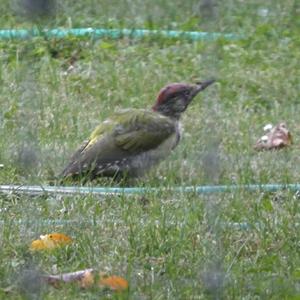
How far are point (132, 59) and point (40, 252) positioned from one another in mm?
4240

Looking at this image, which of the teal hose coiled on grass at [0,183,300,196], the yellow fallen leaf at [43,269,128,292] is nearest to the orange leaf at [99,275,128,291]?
the yellow fallen leaf at [43,269,128,292]

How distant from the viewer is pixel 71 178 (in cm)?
625

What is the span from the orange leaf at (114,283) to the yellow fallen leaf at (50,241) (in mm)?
460

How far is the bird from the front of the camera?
632 centimetres

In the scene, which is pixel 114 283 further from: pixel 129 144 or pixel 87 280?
pixel 129 144

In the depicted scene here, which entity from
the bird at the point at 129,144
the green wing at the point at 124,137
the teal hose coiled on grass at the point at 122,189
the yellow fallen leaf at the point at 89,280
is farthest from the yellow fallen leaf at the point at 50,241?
the green wing at the point at 124,137

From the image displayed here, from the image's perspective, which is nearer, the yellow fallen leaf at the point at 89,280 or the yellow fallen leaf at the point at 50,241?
the yellow fallen leaf at the point at 89,280

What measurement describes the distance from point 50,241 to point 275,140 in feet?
7.79

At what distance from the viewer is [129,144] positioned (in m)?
6.55

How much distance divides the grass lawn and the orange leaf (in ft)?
0.15

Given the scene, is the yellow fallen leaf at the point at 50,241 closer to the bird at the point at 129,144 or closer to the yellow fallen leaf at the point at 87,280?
the yellow fallen leaf at the point at 87,280

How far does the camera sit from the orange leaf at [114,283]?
455 cm

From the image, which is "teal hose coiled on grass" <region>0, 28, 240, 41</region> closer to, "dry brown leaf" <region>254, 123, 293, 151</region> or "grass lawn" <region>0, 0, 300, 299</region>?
"grass lawn" <region>0, 0, 300, 299</region>

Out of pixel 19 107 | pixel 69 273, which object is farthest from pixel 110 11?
pixel 69 273
